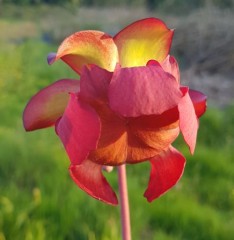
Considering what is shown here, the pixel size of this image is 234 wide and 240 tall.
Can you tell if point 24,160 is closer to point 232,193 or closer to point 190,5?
point 232,193

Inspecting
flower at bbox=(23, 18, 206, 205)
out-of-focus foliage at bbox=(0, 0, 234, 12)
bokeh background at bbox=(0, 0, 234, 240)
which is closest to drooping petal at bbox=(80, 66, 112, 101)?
flower at bbox=(23, 18, 206, 205)

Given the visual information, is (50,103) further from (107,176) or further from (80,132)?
(107,176)

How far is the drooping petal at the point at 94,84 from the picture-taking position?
0.42m

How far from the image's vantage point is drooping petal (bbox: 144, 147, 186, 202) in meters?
0.46

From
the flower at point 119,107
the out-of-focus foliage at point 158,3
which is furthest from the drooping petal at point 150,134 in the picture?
the out-of-focus foliage at point 158,3

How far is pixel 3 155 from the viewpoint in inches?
97.7

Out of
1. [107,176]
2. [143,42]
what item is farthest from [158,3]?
[143,42]

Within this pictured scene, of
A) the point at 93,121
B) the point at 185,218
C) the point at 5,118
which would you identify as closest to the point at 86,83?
the point at 93,121

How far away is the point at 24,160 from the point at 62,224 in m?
0.71

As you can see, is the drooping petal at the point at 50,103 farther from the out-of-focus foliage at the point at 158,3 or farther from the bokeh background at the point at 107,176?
the out-of-focus foliage at the point at 158,3

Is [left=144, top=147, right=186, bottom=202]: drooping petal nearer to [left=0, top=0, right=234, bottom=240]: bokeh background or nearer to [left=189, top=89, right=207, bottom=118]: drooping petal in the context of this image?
[left=189, top=89, right=207, bottom=118]: drooping petal

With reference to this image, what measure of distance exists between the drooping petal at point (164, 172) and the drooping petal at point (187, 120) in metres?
0.03

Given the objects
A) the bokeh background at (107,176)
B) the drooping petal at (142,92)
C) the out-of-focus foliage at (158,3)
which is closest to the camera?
the drooping petal at (142,92)

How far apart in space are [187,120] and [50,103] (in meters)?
0.10
